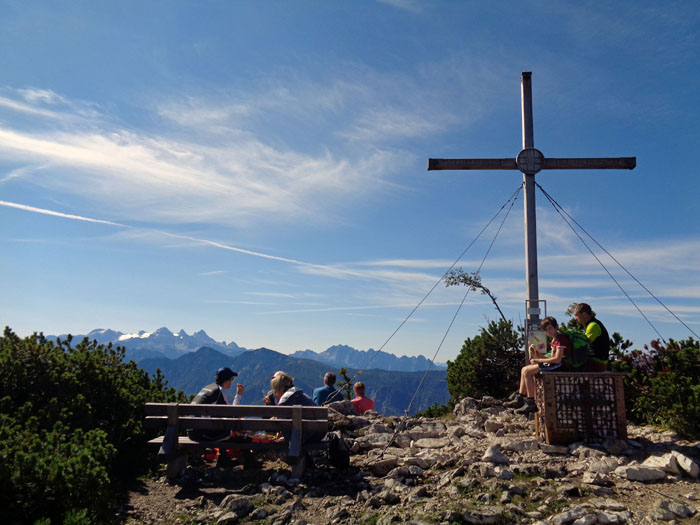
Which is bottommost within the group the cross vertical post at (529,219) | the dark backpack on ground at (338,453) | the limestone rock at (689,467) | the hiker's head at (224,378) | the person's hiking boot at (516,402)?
the dark backpack on ground at (338,453)

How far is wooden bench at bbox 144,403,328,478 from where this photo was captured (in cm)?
688

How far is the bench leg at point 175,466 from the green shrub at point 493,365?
25.3ft

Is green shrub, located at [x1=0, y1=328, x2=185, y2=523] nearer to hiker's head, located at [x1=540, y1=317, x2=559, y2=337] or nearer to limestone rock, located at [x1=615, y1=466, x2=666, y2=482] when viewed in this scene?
limestone rock, located at [x1=615, y1=466, x2=666, y2=482]

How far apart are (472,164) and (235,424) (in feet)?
25.9

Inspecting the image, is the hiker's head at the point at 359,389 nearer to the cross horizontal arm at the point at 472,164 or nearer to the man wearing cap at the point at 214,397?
the man wearing cap at the point at 214,397

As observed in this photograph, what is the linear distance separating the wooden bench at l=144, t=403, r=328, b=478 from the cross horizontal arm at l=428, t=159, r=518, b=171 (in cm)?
688

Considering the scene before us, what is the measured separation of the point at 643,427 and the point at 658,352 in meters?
1.35

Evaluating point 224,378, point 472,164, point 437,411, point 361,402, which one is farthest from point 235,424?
point 472,164

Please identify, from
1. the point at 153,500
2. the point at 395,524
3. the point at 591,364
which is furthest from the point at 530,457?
the point at 153,500

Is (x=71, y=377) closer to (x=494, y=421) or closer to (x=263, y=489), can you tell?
(x=263, y=489)

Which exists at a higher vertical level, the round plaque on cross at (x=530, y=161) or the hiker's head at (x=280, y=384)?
the round plaque on cross at (x=530, y=161)

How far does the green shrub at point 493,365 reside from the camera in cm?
1243

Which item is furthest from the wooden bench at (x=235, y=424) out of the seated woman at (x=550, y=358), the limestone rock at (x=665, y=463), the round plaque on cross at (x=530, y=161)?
the round plaque on cross at (x=530, y=161)

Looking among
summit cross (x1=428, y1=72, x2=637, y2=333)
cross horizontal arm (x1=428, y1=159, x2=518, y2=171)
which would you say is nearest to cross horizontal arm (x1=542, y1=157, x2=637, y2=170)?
summit cross (x1=428, y1=72, x2=637, y2=333)
